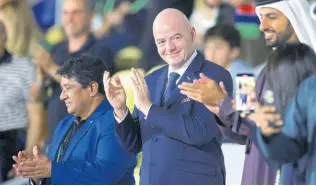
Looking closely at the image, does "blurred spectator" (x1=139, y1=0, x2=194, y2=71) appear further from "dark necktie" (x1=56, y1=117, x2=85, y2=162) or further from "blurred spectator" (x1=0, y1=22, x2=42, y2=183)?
"blurred spectator" (x1=0, y1=22, x2=42, y2=183)

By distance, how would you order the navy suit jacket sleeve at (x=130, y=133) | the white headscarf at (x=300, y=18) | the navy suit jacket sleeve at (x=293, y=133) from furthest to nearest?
1. the navy suit jacket sleeve at (x=130, y=133)
2. the white headscarf at (x=300, y=18)
3. the navy suit jacket sleeve at (x=293, y=133)

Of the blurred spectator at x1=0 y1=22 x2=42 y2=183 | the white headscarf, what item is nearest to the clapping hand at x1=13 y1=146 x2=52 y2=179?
the blurred spectator at x1=0 y1=22 x2=42 y2=183

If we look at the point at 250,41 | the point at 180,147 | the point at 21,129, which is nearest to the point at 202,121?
the point at 180,147

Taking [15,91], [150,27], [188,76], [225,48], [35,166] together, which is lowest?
[35,166]

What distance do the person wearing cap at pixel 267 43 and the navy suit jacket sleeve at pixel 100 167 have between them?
540 mm

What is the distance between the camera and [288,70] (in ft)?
10.5

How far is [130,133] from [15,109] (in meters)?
0.75

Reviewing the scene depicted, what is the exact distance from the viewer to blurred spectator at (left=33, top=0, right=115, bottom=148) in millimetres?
3934

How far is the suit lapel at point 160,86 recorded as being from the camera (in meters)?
3.66

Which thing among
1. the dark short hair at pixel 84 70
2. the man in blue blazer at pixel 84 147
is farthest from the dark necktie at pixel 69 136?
the dark short hair at pixel 84 70

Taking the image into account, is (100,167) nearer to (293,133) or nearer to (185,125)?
(185,125)

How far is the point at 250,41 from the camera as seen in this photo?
12.1 feet

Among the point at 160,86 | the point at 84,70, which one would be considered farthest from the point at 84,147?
the point at 160,86

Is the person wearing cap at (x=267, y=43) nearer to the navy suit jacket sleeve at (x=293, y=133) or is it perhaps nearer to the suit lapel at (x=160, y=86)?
the suit lapel at (x=160, y=86)
